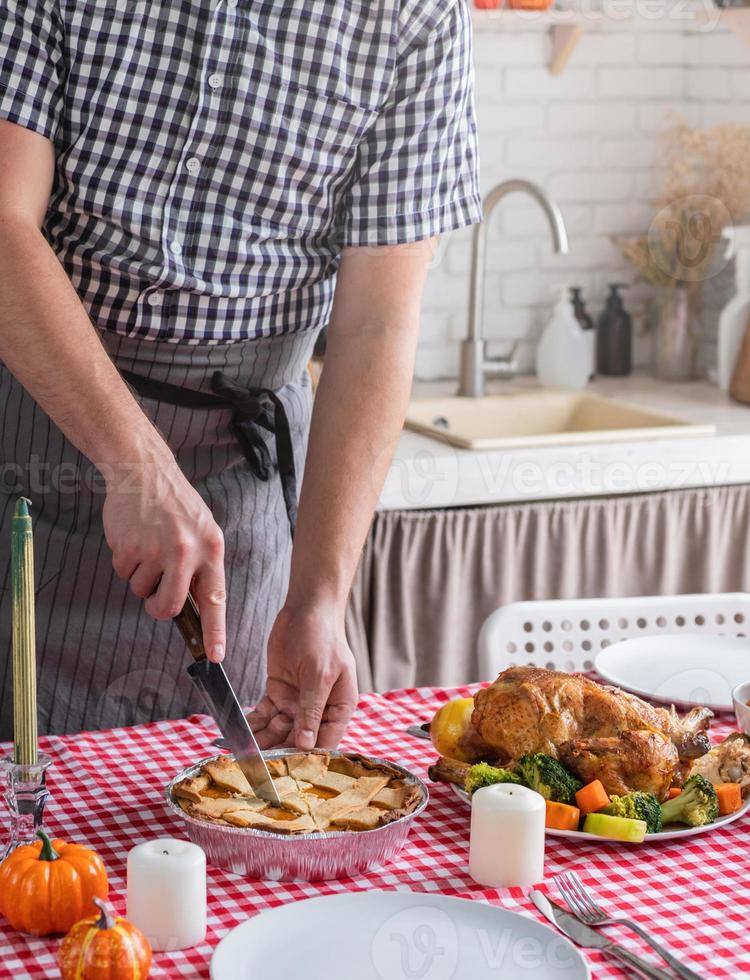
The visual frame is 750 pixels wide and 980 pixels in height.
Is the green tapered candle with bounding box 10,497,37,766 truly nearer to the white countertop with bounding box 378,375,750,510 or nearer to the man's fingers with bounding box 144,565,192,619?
the man's fingers with bounding box 144,565,192,619

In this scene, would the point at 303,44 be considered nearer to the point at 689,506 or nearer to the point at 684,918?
the point at 684,918

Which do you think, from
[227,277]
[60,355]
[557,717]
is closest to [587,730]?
[557,717]

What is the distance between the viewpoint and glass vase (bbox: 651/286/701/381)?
314 centimetres

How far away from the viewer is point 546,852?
39.8 inches

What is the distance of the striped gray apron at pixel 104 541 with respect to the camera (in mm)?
1489

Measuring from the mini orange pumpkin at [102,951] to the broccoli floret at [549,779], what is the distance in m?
0.36

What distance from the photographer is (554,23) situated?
2855 mm

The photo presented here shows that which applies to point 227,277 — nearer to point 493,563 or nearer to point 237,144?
point 237,144

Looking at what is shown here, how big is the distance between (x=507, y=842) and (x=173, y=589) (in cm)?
33

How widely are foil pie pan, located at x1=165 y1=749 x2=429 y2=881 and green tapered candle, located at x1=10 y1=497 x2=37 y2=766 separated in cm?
14

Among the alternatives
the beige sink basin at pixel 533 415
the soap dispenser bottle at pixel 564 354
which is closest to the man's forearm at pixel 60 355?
the beige sink basin at pixel 533 415

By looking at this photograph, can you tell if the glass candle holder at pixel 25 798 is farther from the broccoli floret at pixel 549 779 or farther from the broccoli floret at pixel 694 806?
the broccoli floret at pixel 694 806

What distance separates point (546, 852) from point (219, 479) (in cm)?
70

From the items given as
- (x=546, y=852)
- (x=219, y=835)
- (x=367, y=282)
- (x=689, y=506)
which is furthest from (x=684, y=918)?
(x=689, y=506)
